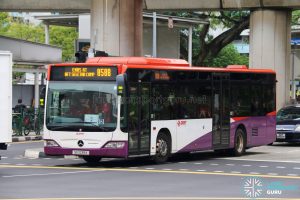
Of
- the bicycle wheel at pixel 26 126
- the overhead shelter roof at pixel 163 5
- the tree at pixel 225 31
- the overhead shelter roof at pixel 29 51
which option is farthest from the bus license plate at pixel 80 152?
the tree at pixel 225 31

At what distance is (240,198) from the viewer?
13.9 meters

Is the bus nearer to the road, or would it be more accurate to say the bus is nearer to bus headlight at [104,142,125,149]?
bus headlight at [104,142,125,149]

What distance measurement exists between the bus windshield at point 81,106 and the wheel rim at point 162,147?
1963 mm

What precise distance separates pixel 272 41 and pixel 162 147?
19.0 meters

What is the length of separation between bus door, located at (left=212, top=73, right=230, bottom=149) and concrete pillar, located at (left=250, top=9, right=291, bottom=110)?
602 inches

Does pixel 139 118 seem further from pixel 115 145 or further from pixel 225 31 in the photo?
pixel 225 31

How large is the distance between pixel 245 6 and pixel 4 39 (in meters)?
11.8

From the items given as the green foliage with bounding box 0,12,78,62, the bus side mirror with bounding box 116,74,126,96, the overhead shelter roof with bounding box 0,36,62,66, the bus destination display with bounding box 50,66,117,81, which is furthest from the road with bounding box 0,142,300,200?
A: the green foliage with bounding box 0,12,78,62

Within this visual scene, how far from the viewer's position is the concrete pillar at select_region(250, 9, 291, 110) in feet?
129

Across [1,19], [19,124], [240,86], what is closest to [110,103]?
[240,86]

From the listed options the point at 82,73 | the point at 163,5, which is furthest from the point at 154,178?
the point at 163,5

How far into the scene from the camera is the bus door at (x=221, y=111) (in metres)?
24.1

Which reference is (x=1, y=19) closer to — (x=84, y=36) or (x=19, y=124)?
(x=84, y=36)

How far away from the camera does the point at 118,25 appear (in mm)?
31312
